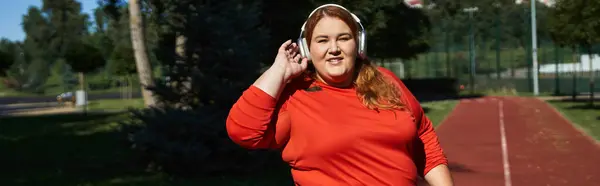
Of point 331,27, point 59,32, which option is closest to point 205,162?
point 331,27

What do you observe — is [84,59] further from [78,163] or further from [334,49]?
[334,49]

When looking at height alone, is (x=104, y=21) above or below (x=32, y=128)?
above

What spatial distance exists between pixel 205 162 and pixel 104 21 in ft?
338

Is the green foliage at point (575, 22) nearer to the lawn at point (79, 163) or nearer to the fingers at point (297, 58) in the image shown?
the lawn at point (79, 163)

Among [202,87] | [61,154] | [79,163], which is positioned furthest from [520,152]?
[61,154]

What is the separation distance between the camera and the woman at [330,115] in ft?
6.94

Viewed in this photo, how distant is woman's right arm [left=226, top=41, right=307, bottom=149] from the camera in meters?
2.09

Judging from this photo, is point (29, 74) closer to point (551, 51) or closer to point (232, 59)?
point (551, 51)

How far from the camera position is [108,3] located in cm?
1773

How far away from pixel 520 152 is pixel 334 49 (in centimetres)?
1281

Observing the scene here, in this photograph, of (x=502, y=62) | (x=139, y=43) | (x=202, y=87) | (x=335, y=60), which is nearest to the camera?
(x=335, y=60)

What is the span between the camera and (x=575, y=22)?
23859 millimetres

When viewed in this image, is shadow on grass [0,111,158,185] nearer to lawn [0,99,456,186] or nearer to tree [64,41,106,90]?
lawn [0,99,456,186]

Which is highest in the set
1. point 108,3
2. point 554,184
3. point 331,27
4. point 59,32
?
point 59,32
